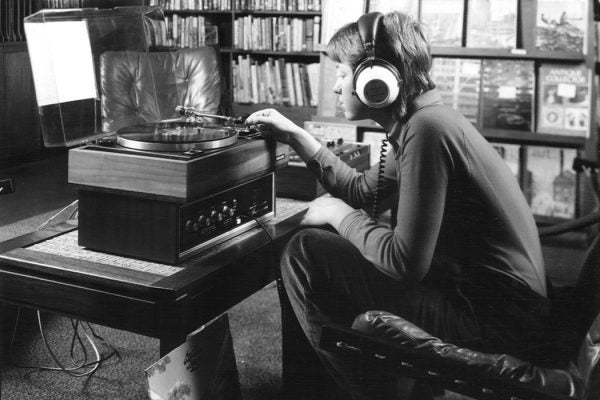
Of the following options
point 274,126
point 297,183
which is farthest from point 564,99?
point 274,126

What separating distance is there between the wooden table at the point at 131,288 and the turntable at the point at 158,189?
6cm

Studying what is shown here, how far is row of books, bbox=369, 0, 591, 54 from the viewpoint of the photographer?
130 inches

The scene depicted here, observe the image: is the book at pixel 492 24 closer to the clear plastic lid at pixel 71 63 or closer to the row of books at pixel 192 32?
the clear plastic lid at pixel 71 63

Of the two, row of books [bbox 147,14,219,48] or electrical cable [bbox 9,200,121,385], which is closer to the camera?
electrical cable [bbox 9,200,121,385]

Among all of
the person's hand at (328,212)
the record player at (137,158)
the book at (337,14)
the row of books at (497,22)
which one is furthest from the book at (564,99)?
the person's hand at (328,212)

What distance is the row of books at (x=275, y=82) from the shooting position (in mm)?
4707

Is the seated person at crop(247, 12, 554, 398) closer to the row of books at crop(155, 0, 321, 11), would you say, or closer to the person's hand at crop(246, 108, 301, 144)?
the person's hand at crop(246, 108, 301, 144)

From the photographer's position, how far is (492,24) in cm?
342

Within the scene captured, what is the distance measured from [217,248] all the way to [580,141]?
248 centimetres

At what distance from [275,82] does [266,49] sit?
268mm

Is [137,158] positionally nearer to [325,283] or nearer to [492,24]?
[325,283]

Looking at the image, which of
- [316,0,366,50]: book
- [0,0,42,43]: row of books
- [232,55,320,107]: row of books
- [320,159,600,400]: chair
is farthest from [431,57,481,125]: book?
[0,0,42,43]: row of books

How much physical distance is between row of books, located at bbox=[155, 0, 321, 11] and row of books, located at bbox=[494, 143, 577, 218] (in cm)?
187

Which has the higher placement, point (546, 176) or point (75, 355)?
point (546, 176)
